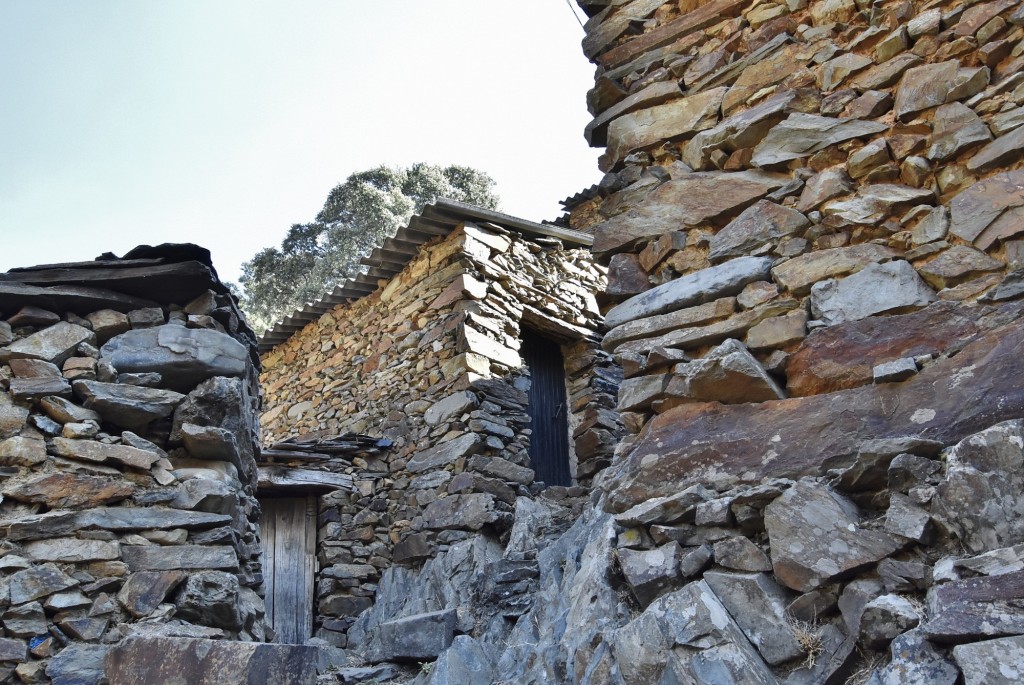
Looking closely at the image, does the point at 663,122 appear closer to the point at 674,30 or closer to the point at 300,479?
the point at 674,30

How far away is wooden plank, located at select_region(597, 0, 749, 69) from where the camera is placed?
10.2 feet

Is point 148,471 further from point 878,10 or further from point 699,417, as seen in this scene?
point 878,10

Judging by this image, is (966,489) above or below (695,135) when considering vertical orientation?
below

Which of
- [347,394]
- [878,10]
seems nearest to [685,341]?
[878,10]

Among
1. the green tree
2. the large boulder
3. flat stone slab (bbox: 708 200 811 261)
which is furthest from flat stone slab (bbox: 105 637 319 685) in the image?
the green tree

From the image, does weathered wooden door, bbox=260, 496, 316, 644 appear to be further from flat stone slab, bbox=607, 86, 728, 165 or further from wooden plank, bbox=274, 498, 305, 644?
flat stone slab, bbox=607, 86, 728, 165

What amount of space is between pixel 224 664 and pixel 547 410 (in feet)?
19.3

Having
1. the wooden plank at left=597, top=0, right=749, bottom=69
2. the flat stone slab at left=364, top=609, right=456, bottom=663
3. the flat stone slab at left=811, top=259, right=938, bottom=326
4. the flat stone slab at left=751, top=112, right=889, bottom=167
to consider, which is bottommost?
the flat stone slab at left=364, top=609, right=456, bottom=663

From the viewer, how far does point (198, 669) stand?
7.93 feet

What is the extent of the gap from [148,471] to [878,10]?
10.6 feet

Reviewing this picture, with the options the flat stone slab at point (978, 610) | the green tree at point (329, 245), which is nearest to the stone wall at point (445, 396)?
the flat stone slab at point (978, 610)

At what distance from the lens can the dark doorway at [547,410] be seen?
7934 mm

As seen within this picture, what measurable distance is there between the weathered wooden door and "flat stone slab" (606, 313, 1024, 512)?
5507 mm

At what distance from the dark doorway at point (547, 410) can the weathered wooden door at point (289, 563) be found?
2.20m
